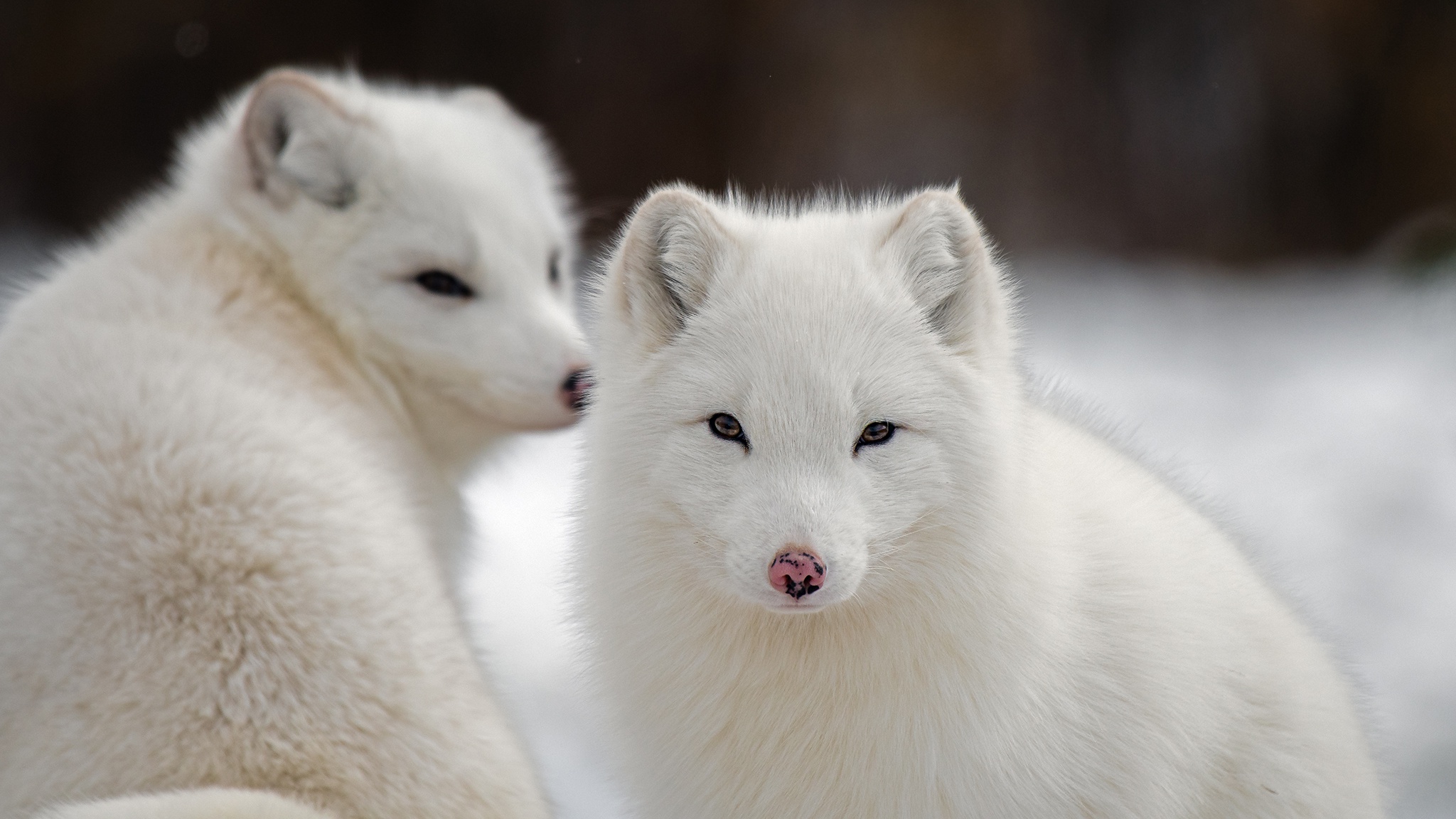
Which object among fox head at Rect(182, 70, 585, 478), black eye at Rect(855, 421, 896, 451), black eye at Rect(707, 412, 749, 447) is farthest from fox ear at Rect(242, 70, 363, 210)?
black eye at Rect(855, 421, 896, 451)

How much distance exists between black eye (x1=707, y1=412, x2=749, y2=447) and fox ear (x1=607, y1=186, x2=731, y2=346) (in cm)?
20

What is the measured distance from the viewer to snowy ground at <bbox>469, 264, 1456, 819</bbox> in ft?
9.76

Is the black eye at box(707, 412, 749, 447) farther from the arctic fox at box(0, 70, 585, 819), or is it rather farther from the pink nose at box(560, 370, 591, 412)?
the pink nose at box(560, 370, 591, 412)

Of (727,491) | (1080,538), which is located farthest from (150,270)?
(1080,538)

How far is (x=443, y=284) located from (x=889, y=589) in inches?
58.3

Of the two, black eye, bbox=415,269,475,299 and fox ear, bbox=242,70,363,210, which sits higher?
fox ear, bbox=242,70,363,210

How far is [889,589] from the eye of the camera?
1808 millimetres

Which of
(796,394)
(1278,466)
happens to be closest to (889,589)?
(796,394)

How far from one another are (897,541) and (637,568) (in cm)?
40

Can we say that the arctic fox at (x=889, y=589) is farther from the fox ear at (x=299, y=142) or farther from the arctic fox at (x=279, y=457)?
the fox ear at (x=299, y=142)

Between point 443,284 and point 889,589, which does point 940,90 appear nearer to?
point 443,284

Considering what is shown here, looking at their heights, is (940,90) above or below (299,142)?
below

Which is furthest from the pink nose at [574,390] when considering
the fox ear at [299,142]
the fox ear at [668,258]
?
the fox ear at [668,258]

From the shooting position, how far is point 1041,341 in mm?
5691
